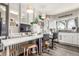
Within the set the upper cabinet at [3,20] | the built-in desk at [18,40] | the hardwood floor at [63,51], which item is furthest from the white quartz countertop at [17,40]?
the hardwood floor at [63,51]

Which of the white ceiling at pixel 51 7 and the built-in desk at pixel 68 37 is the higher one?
the white ceiling at pixel 51 7

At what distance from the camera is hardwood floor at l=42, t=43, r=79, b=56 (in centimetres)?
209

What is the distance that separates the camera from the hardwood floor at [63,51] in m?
2.09

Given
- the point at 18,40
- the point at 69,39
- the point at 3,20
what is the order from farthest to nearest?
1. the point at 69,39
2. the point at 18,40
3. the point at 3,20

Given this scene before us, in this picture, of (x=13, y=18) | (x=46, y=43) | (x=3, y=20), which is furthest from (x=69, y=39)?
(x=3, y=20)

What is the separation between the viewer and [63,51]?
215 centimetres

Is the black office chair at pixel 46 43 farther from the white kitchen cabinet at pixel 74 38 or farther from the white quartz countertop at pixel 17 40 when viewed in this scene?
the white kitchen cabinet at pixel 74 38

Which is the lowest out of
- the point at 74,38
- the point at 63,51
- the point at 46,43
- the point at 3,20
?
the point at 63,51

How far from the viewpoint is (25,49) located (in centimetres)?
213

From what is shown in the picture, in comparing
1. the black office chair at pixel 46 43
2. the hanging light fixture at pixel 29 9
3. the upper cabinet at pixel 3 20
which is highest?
the hanging light fixture at pixel 29 9

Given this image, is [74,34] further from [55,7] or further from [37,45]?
[37,45]

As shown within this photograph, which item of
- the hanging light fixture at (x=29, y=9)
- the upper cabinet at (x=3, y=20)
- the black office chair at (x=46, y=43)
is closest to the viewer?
the upper cabinet at (x=3, y=20)

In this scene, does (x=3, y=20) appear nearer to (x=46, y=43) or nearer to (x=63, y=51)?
(x=46, y=43)

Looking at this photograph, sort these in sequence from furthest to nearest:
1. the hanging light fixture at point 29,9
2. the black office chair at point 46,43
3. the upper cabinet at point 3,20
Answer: the black office chair at point 46,43 < the hanging light fixture at point 29,9 < the upper cabinet at point 3,20
